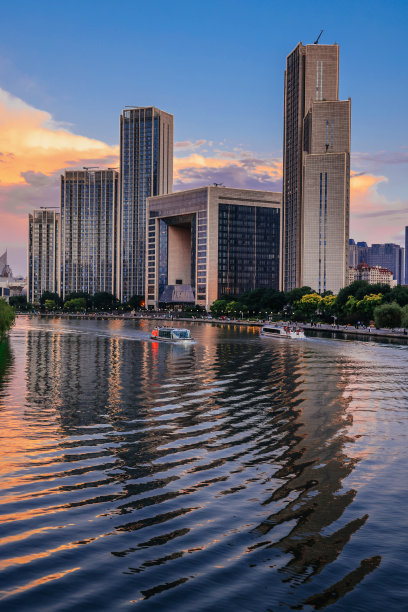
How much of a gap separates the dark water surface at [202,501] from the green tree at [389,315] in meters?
100

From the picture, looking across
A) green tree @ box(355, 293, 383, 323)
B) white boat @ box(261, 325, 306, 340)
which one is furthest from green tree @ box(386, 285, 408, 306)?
white boat @ box(261, 325, 306, 340)

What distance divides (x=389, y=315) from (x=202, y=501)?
12745cm

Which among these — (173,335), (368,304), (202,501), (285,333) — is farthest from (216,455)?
(368,304)

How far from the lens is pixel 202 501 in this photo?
798 inches

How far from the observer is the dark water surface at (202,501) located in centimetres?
1463

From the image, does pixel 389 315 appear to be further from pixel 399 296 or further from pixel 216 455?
pixel 216 455

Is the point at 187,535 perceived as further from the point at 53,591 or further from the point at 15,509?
the point at 15,509

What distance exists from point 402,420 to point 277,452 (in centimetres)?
1179

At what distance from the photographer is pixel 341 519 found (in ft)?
62.3

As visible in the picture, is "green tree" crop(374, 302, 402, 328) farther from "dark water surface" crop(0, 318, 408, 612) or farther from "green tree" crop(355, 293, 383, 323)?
"dark water surface" crop(0, 318, 408, 612)

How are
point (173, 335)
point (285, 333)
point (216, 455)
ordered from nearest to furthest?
point (216, 455)
point (173, 335)
point (285, 333)

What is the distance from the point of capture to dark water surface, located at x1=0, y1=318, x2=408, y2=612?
48.0 feet

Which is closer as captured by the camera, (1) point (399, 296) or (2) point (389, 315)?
(2) point (389, 315)

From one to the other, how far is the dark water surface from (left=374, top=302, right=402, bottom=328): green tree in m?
100
